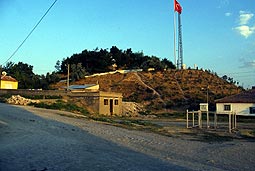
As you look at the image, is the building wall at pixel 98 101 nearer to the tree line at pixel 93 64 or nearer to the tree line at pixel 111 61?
the tree line at pixel 93 64

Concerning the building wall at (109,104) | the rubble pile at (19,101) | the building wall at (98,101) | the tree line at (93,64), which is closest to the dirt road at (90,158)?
the rubble pile at (19,101)

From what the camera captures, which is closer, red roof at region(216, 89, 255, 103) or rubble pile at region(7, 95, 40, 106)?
rubble pile at region(7, 95, 40, 106)

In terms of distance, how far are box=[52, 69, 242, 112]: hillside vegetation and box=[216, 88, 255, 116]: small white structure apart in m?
9.35

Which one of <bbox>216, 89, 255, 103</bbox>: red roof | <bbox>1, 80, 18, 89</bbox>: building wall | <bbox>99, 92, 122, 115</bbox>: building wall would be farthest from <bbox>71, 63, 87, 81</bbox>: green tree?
<bbox>216, 89, 255, 103</bbox>: red roof

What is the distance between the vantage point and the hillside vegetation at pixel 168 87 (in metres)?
65.0

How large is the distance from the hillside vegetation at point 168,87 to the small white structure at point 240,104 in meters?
9.35

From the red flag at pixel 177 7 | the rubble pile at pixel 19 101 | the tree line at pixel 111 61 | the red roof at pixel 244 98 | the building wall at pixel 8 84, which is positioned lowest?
the rubble pile at pixel 19 101

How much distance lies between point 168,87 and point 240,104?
93.7 feet

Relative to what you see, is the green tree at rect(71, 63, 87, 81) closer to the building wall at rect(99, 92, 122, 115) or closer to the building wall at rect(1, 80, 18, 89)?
the building wall at rect(1, 80, 18, 89)

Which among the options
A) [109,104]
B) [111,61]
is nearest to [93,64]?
[111,61]

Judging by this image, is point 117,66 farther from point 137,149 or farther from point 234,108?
point 137,149

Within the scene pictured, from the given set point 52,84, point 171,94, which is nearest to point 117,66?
point 52,84

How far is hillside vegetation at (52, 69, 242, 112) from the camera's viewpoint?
6500 cm

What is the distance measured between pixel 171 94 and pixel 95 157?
192 ft
